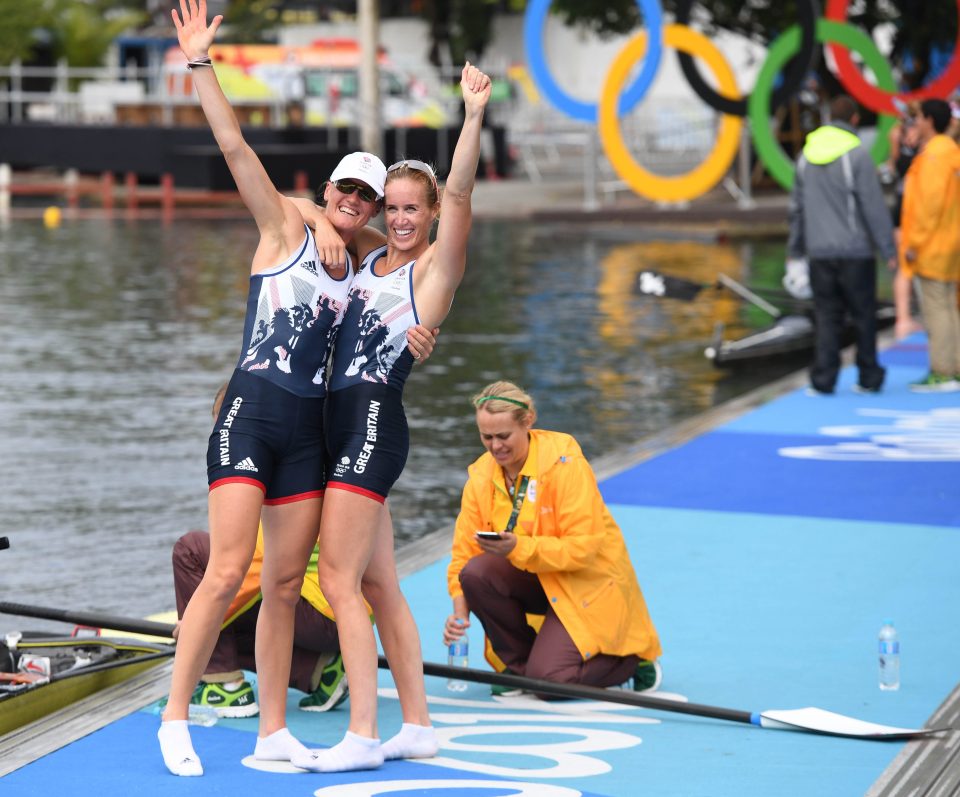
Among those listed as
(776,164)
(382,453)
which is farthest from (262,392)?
(776,164)

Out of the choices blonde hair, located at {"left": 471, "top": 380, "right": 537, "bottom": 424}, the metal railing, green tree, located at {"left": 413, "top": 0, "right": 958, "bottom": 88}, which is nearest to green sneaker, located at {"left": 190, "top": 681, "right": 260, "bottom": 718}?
blonde hair, located at {"left": 471, "top": 380, "right": 537, "bottom": 424}

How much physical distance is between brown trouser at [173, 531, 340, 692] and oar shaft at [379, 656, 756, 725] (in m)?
0.25

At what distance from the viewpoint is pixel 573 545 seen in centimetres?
575

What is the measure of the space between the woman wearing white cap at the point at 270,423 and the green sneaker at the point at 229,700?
18.1 inches

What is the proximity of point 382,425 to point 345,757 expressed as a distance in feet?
3.26

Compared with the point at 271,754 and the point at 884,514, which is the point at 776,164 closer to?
the point at 884,514

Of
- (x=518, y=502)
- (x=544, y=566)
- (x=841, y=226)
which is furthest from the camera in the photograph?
(x=841, y=226)

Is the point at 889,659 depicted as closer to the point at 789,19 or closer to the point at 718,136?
the point at 718,136

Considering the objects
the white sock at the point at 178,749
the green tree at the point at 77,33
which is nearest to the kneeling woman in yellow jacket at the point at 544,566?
the white sock at the point at 178,749

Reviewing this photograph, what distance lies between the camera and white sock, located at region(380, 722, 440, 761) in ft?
16.9

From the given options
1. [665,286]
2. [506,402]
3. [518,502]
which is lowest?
[518,502]

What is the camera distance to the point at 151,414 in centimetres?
1163

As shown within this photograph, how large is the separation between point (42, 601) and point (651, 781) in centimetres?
328

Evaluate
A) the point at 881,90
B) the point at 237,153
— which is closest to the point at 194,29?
the point at 237,153
